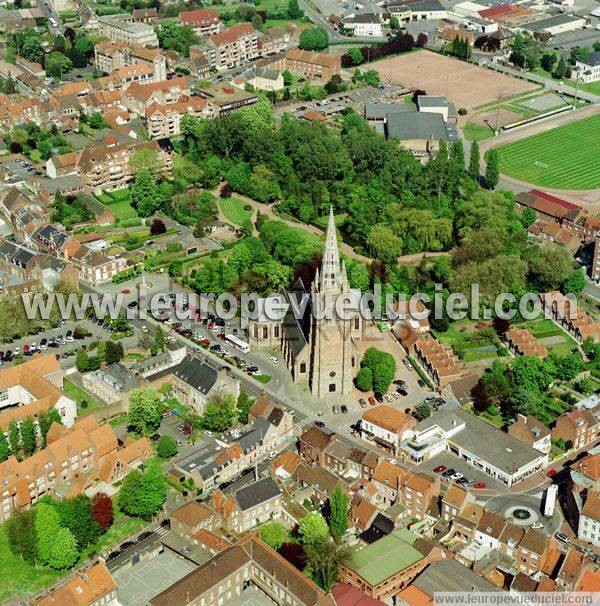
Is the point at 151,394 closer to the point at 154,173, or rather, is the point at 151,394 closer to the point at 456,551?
the point at 456,551

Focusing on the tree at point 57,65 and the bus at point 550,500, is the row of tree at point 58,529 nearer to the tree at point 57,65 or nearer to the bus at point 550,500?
the bus at point 550,500

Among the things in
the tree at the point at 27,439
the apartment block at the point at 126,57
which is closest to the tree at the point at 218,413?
the tree at the point at 27,439

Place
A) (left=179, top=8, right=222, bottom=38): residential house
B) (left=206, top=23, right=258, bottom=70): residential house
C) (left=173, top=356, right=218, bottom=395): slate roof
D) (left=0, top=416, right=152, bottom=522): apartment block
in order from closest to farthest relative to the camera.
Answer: (left=0, top=416, right=152, bottom=522): apartment block < (left=173, top=356, right=218, bottom=395): slate roof < (left=206, top=23, right=258, bottom=70): residential house < (left=179, top=8, right=222, bottom=38): residential house

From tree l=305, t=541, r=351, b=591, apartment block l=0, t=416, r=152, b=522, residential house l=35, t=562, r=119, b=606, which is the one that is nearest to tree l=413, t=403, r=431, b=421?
tree l=305, t=541, r=351, b=591

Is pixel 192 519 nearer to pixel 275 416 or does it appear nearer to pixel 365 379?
pixel 275 416

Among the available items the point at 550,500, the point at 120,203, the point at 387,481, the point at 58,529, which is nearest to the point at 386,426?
the point at 387,481

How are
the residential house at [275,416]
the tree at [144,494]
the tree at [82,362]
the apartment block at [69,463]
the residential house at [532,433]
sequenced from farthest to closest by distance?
the tree at [82,362], the residential house at [275,416], the residential house at [532,433], the apartment block at [69,463], the tree at [144,494]

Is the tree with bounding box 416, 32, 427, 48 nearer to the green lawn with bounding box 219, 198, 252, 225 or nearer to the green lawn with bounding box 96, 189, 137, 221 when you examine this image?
the green lawn with bounding box 219, 198, 252, 225
